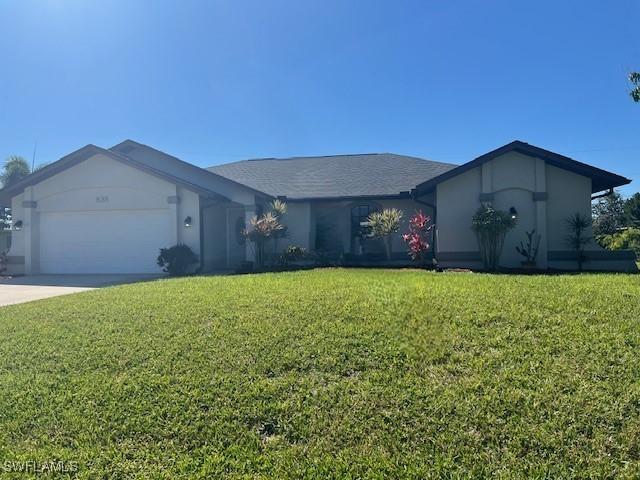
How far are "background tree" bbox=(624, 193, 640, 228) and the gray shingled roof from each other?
23.5 meters

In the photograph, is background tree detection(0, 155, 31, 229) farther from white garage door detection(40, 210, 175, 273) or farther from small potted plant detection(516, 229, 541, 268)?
small potted plant detection(516, 229, 541, 268)

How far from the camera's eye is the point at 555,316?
19.1 ft

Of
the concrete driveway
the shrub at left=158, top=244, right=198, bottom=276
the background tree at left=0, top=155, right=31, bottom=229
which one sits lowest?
the concrete driveway

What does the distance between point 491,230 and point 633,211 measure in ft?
97.8

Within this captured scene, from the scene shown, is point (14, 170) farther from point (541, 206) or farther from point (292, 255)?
point (541, 206)

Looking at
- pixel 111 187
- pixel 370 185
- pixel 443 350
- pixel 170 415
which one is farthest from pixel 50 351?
pixel 370 185

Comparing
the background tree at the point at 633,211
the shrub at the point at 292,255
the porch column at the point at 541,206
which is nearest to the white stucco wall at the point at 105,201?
the shrub at the point at 292,255

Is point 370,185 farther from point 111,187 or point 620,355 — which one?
point 620,355

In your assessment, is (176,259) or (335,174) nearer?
(176,259)

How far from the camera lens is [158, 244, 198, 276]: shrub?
15.6 m

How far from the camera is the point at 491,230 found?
13.1 metres

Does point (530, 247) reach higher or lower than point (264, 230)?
lower

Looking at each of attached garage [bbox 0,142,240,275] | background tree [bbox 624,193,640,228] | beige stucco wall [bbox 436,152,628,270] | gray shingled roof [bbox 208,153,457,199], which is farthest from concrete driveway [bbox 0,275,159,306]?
background tree [bbox 624,193,640,228]

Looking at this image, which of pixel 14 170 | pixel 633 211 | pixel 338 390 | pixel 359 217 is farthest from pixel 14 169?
pixel 633 211
